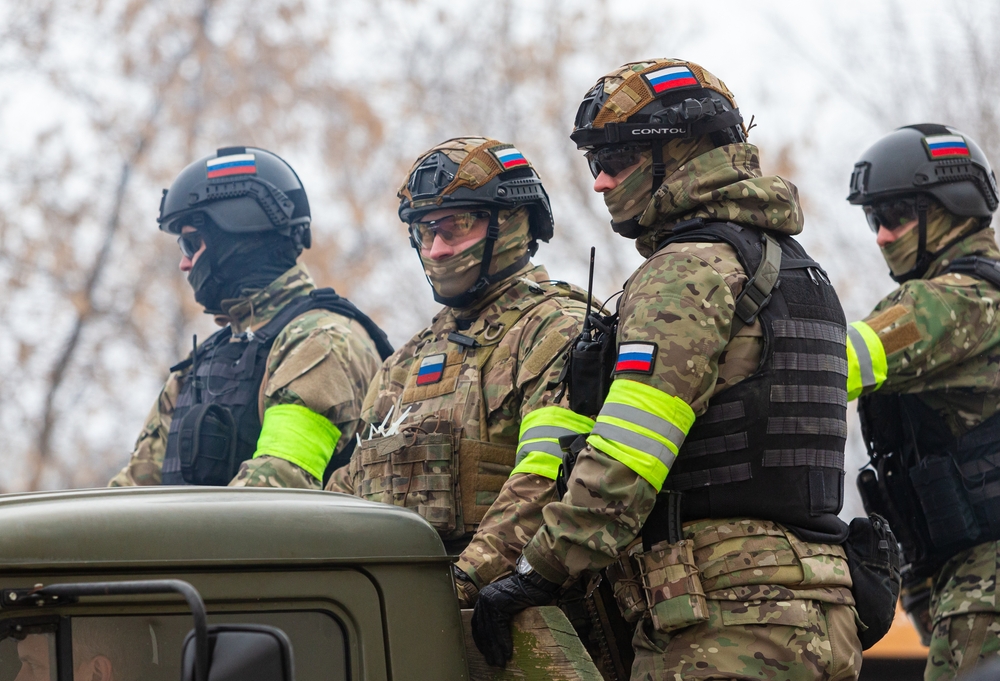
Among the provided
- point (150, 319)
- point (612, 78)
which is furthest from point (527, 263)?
point (150, 319)

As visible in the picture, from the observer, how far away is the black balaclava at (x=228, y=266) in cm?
582

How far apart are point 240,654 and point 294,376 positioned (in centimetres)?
320

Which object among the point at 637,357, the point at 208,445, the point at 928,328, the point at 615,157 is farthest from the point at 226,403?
the point at 928,328

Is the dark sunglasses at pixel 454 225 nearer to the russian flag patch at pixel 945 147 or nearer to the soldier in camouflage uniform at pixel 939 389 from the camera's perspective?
the soldier in camouflage uniform at pixel 939 389

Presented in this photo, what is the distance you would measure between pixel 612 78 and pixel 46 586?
2244 mm

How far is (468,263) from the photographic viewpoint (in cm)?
452

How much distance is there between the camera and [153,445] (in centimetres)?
602

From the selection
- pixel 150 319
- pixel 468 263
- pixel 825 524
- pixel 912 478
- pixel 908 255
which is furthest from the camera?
pixel 150 319

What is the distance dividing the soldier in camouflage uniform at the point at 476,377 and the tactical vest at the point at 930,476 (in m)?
1.45

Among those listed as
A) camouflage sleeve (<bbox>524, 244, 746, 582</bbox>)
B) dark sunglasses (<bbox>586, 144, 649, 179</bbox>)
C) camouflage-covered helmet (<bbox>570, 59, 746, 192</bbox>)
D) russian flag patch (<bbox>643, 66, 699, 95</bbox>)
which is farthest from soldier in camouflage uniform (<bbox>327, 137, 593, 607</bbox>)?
russian flag patch (<bbox>643, 66, 699, 95</bbox>)

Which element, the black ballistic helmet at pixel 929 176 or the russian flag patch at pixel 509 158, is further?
the black ballistic helmet at pixel 929 176

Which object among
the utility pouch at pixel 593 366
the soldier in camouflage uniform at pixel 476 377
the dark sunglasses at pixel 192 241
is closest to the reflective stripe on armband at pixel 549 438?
the soldier in camouflage uniform at pixel 476 377

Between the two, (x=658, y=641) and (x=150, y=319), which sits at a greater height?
(x=150, y=319)

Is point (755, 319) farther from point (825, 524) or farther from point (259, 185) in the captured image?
point (259, 185)
